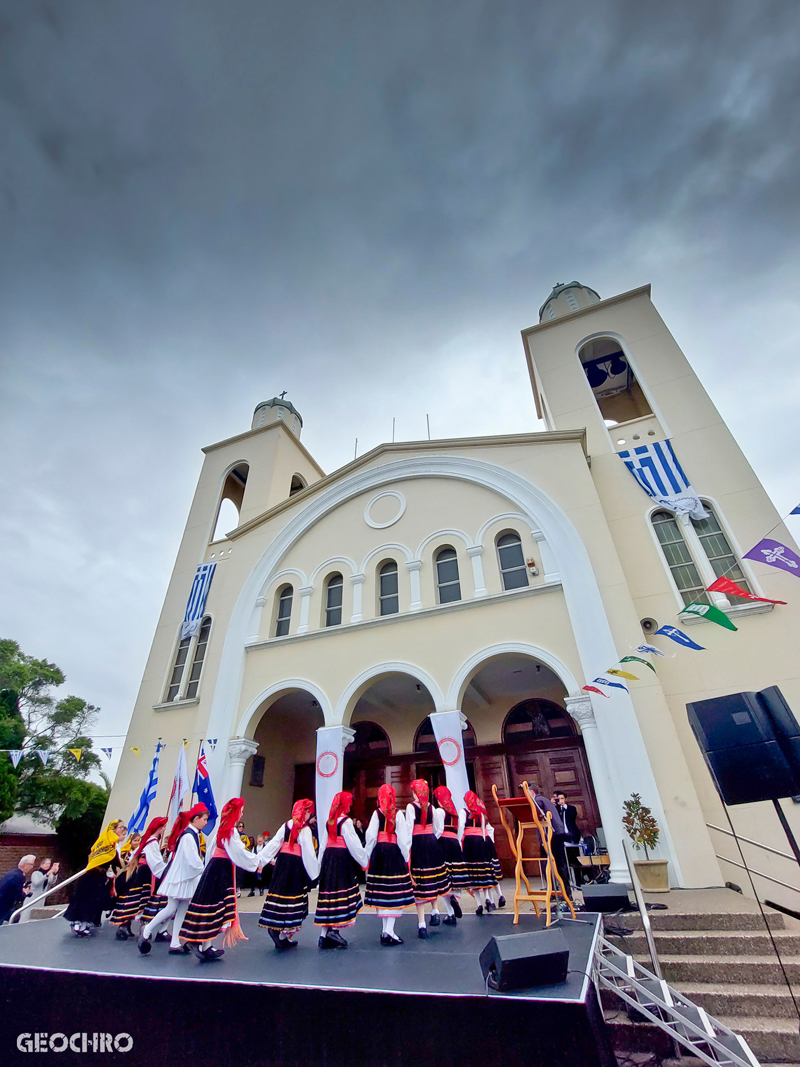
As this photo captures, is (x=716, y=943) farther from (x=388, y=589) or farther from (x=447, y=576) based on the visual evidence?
(x=388, y=589)

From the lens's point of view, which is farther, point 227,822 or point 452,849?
point 452,849

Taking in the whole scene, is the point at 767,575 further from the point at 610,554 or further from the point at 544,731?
the point at 544,731

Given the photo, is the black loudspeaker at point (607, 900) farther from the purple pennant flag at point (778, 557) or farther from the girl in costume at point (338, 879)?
the purple pennant flag at point (778, 557)

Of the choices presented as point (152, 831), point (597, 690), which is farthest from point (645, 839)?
point (152, 831)

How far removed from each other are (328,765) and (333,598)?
15.2 ft

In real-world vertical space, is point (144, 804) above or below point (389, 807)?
above

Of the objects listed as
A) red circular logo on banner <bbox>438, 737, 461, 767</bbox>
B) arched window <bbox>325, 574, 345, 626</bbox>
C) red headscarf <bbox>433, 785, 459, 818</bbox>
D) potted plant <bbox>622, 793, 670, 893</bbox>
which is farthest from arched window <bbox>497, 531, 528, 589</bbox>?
red headscarf <bbox>433, 785, 459, 818</bbox>

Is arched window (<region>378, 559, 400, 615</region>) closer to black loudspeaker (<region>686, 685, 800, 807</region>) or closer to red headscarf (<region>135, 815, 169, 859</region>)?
red headscarf (<region>135, 815, 169, 859</region>)

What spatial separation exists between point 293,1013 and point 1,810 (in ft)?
57.7

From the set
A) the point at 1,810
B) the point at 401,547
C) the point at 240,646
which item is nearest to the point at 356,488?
the point at 401,547

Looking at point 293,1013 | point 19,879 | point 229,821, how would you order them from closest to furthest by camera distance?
point 293,1013 → point 229,821 → point 19,879

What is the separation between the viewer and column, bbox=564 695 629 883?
8430mm

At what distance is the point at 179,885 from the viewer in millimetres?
5965

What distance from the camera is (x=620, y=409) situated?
18.7 metres
